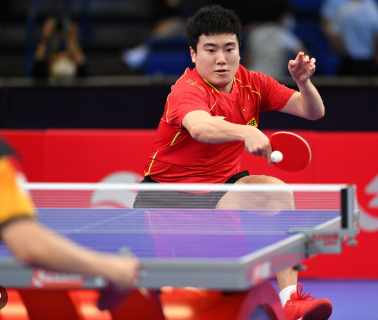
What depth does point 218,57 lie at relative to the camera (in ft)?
12.0

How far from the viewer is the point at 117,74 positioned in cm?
973

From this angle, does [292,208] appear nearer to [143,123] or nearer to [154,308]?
[154,308]

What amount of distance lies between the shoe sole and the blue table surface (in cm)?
42

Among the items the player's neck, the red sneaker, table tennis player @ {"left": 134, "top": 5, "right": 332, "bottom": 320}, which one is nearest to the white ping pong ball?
table tennis player @ {"left": 134, "top": 5, "right": 332, "bottom": 320}

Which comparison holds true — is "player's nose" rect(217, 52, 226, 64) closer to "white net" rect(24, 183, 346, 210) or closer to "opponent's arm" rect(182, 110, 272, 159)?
"opponent's arm" rect(182, 110, 272, 159)

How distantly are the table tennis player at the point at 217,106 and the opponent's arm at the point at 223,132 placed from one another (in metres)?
0.22

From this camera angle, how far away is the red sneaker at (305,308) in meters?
3.22

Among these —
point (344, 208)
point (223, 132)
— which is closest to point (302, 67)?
point (223, 132)

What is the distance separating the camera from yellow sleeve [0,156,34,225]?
165 centimetres

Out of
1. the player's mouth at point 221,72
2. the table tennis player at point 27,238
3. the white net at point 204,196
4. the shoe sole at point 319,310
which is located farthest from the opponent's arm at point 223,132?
the table tennis player at point 27,238

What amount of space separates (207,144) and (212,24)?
67 cm

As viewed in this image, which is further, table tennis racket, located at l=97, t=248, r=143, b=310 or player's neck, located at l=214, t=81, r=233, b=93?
player's neck, located at l=214, t=81, r=233, b=93

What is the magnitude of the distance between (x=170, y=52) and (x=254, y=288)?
19.3 ft

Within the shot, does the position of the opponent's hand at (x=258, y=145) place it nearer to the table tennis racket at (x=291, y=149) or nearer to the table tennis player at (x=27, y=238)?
the table tennis racket at (x=291, y=149)
